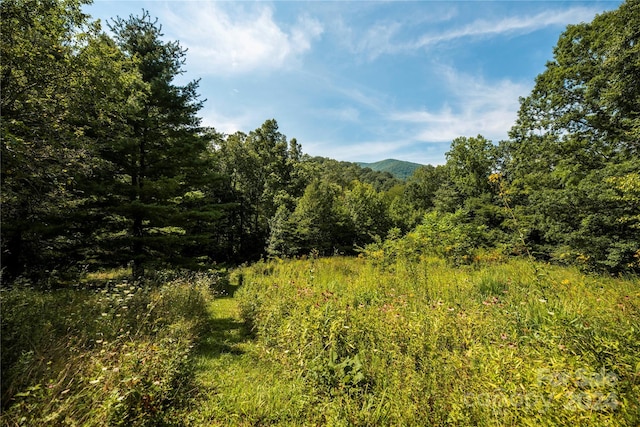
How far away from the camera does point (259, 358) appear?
422cm

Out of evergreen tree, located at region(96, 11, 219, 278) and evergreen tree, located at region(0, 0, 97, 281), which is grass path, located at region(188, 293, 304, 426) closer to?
evergreen tree, located at region(0, 0, 97, 281)

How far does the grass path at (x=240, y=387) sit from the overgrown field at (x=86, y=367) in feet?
0.78

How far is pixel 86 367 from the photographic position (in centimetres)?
279

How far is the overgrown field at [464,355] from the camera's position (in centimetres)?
179

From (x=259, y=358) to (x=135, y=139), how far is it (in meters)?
8.84

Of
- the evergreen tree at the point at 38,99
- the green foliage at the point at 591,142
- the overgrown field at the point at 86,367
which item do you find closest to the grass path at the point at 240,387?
the overgrown field at the point at 86,367

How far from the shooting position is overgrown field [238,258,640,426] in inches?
70.5

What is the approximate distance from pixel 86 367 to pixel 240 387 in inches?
67.3

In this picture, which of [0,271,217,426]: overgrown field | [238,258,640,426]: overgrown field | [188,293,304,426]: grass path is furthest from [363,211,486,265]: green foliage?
[0,271,217,426]: overgrown field

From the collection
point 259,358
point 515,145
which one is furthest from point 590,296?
point 515,145

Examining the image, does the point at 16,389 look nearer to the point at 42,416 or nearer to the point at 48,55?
the point at 42,416

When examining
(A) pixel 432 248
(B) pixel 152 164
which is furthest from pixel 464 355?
(B) pixel 152 164

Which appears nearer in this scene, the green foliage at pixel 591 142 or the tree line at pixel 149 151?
the tree line at pixel 149 151

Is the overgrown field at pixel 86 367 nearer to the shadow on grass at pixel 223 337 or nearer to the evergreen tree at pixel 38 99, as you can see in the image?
the shadow on grass at pixel 223 337
